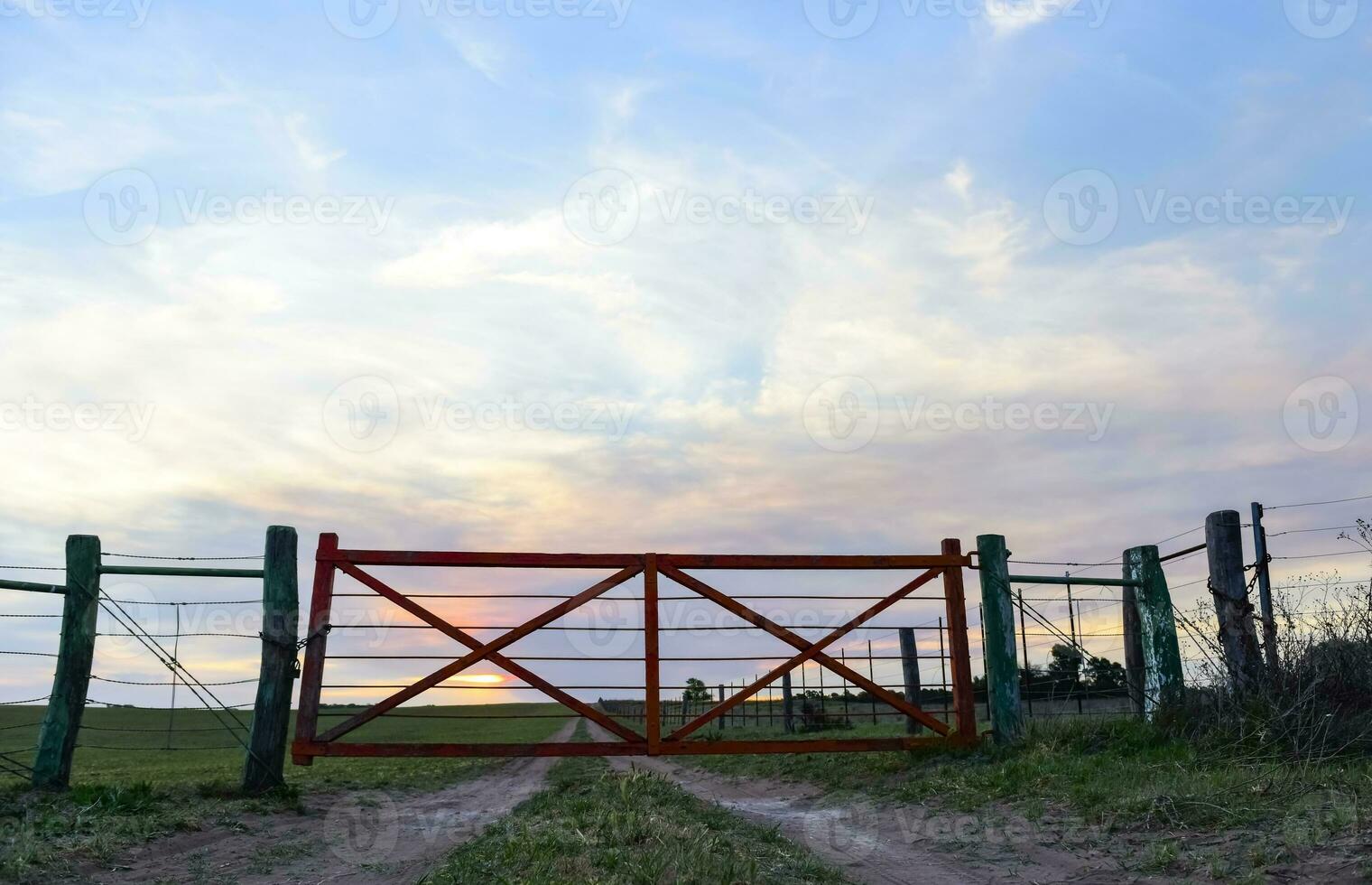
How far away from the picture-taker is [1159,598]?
10.1 metres

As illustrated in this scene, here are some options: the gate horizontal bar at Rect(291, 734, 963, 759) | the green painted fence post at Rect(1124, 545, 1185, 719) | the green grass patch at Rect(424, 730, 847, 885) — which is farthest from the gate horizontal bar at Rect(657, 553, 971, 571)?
the green grass patch at Rect(424, 730, 847, 885)

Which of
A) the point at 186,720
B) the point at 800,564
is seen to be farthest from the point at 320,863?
the point at 186,720

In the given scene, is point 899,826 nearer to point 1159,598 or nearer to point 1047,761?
point 1047,761

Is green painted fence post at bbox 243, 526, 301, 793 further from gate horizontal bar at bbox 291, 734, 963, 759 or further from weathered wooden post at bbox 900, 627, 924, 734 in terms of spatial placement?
weathered wooden post at bbox 900, 627, 924, 734

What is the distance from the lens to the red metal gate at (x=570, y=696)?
8.77 metres

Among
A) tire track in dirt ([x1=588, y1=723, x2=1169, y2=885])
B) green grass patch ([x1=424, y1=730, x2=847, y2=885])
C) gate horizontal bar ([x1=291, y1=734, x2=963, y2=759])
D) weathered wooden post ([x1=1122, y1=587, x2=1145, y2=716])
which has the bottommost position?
tire track in dirt ([x1=588, y1=723, x2=1169, y2=885])

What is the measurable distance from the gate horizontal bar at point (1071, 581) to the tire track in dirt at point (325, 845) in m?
5.50

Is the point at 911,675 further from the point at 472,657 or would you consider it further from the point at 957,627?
the point at 472,657

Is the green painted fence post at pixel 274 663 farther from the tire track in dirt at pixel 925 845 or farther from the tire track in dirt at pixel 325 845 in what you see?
the tire track in dirt at pixel 925 845

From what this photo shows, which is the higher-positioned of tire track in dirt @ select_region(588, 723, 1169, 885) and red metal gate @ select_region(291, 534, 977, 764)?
red metal gate @ select_region(291, 534, 977, 764)

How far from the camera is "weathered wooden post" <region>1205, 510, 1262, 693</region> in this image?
8898 millimetres

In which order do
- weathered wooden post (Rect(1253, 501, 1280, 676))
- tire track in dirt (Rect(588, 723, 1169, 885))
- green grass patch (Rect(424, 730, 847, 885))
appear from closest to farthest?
green grass patch (Rect(424, 730, 847, 885))
tire track in dirt (Rect(588, 723, 1169, 885))
weathered wooden post (Rect(1253, 501, 1280, 676))

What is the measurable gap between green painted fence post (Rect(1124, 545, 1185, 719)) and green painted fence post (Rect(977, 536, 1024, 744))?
48.4 inches

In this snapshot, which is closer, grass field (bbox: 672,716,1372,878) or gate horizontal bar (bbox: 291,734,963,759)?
grass field (bbox: 672,716,1372,878)
